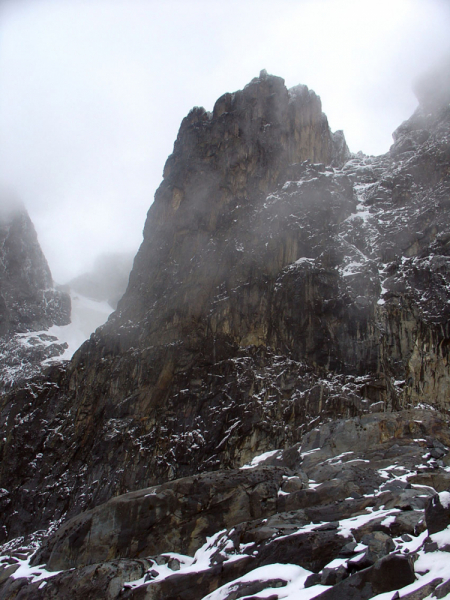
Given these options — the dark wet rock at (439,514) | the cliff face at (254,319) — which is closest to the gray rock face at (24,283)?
the cliff face at (254,319)

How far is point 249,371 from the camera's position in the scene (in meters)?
52.7

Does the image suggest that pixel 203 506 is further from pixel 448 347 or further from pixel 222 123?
pixel 222 123

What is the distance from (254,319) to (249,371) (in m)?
6.46

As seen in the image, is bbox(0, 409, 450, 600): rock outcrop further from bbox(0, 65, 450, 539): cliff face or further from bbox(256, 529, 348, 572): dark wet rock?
bbox(0, 65, 450, 539): cliff face

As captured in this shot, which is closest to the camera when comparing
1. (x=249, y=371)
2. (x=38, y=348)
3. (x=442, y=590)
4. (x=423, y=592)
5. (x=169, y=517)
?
(x=442, y=590)

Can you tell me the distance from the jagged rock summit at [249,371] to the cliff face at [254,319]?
0.21m

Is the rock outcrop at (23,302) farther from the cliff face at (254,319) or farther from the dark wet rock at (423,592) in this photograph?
the dark wet rock at (423,592)

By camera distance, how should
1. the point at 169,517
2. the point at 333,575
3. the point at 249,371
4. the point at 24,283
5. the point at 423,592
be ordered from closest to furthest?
the point at 423,592 < the point at 333,575 < the point at 169,517 < the point at 249,371 < the point at 24,283

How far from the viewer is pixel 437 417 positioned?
108 feet

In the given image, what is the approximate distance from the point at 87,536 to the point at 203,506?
6621mm

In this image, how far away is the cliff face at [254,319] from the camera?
49438 mm

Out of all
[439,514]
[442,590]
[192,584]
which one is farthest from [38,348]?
[442,590]

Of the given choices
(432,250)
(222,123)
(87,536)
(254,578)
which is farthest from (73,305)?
(254,578)

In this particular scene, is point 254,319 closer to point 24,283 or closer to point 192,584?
point 192,584
